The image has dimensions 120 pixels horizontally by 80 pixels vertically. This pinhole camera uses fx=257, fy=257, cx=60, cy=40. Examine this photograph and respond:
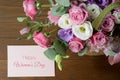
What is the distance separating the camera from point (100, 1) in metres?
0.61

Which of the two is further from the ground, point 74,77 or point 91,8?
point 91,8

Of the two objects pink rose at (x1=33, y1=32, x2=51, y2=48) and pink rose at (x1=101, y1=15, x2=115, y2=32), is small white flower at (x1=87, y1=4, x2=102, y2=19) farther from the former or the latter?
pink rose at (x1=33, y1=32, x2=51, y2=48)

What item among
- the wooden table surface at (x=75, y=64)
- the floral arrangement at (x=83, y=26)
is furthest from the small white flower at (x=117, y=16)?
the wooden table surface at (x=75, y=64)

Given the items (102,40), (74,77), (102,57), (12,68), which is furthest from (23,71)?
(102,40)

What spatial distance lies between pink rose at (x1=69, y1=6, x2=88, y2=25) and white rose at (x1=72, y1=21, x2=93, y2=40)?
0.01 metres

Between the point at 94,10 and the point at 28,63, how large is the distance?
389 mm

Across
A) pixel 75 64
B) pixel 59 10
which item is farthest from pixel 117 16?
pixel 75 64

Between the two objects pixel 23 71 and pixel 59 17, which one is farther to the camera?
pixel 23 71

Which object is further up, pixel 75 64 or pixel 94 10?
pixel 94 10

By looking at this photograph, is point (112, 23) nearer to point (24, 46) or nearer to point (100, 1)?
point (100, 1)

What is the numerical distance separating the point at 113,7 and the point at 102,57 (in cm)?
38

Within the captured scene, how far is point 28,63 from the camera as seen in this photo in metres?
0.91

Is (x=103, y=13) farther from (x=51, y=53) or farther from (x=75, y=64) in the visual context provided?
(x=75, y=64)

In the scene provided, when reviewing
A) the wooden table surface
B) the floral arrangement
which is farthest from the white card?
the floral arrangement
